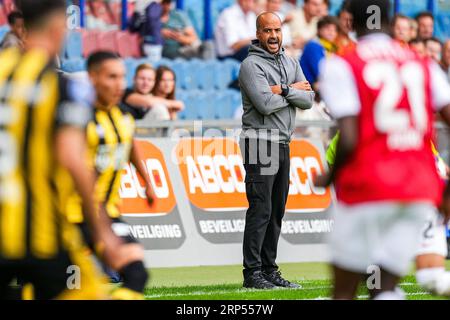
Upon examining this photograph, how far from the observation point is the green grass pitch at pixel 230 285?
10695mm

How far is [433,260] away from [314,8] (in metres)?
9.49

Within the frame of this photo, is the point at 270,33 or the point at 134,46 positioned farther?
the point at 134,46

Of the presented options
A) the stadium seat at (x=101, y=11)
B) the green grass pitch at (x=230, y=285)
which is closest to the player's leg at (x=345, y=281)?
the green grass pitch at (x=230, y=285)

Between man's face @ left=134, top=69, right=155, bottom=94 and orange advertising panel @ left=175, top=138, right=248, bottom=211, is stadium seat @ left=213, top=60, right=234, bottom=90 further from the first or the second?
orange advertising panel @ left=175, top=138, right=248, bottom=211

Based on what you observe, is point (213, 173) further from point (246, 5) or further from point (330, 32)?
point (246, 5)

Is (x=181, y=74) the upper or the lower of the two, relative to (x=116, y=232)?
upper

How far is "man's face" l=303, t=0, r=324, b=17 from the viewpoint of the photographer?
18.4 m

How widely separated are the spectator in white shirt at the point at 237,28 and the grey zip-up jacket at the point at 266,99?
20.7ft

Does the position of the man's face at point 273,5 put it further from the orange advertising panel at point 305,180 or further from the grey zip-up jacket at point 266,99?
the grey zip-up jacket at point 266,99

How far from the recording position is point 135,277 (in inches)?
286

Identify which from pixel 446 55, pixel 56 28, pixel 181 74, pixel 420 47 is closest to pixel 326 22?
pixel 420 47

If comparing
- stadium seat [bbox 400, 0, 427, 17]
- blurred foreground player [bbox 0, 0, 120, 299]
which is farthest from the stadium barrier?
stadium seat [bbox 400, 0, 427, 17]

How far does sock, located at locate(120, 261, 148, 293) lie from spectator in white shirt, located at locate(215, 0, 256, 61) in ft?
35.1

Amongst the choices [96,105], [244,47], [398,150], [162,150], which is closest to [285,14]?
[244,47]
